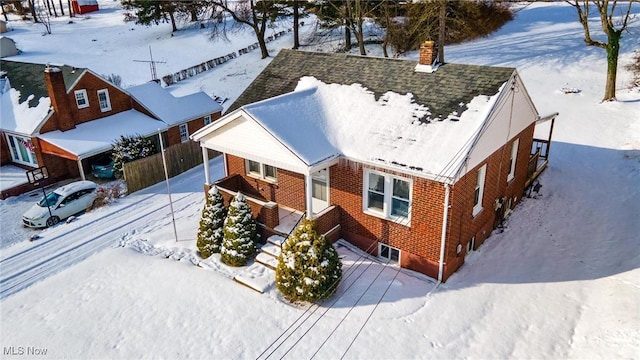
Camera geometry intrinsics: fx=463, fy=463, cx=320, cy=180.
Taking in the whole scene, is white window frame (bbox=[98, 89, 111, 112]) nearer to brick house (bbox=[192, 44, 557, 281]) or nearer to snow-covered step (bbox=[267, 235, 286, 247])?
brick house (bbox=[192, 44, 557, 281])

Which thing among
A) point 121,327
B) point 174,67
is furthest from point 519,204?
point 174,67

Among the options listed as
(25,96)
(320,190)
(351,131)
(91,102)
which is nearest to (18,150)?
(25,96)

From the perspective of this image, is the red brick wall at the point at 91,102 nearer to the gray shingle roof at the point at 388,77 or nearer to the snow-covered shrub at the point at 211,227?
the gray shingle roof at the point at 388,77

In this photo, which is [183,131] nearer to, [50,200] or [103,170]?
[103,170]

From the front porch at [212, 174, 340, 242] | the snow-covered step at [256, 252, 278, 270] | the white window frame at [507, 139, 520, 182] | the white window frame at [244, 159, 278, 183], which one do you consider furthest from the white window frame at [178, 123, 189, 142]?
the white window frame at [507, 139, 520, 182]

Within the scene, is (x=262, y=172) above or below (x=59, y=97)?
below

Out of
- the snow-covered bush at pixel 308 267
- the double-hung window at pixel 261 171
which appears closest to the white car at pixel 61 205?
the double-hung window at pixel 261 171
